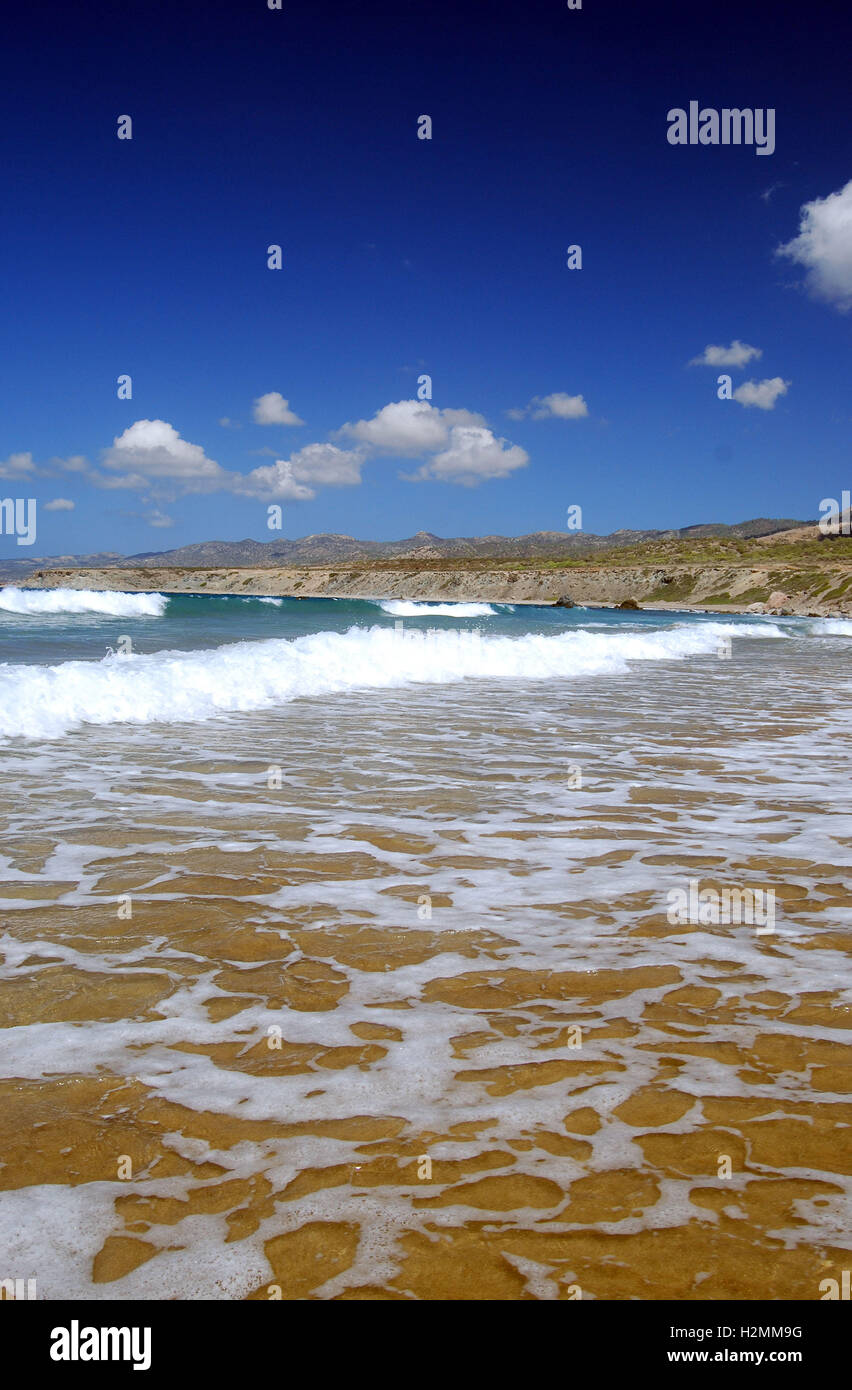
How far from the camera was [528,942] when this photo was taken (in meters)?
4.73

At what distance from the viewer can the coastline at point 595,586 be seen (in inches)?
2992

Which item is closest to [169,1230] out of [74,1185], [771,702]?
[74,1185]

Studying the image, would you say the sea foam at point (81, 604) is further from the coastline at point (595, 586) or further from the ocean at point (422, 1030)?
the ocean at point (422, 1030)

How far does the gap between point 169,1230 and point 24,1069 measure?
3.84ft

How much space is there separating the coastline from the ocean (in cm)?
6928

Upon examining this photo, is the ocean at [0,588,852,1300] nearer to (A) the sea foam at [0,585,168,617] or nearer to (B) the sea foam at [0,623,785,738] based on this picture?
(B) the sea foam at [0,623,785,738]

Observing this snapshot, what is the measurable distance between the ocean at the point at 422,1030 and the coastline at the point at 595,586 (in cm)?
6928

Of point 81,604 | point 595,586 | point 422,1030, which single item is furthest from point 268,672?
point 595,586

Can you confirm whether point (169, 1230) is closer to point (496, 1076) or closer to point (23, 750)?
point (496, 1076)

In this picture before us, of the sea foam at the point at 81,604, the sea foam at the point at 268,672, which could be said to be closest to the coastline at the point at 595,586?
the sea foam at the point at 81,604

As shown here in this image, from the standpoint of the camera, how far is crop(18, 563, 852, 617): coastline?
2992 inches

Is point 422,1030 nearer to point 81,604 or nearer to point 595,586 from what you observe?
point 81,604
